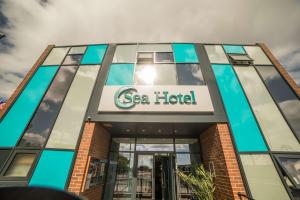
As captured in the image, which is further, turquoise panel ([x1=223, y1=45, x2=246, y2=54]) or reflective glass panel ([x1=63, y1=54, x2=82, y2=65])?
turquoise panel ([x1=223, y1=45, x2=246, y2=54])

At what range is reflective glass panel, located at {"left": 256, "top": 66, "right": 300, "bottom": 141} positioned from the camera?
5.10 meters

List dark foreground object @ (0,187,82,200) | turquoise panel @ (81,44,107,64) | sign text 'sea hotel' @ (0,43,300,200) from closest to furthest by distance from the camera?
dark foreground object @ (0,187,82,200)
sign text 'sea hotel' @ (0,43,300,200)
turquoise panel @ (81,44,107,64)

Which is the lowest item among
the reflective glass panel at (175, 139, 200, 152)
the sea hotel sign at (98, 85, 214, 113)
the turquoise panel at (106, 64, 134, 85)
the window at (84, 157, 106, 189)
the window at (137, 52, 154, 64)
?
the window at (84, 157, 106, 189)

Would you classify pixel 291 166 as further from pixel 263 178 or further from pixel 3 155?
pixel 3 155

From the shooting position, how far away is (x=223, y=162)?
15.2ft

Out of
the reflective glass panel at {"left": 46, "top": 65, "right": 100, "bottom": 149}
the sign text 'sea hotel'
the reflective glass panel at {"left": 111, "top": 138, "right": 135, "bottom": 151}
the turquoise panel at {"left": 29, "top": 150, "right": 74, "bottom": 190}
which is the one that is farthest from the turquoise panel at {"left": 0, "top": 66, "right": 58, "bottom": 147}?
the reflective glass panel at {"left": 111, "top": 138, "right": 135, "bottom": 151}

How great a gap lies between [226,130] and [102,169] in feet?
16.2

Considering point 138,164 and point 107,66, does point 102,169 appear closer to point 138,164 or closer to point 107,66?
point 138,164

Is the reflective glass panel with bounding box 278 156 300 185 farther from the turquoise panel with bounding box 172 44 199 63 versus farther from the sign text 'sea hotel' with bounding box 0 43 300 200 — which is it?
the turquoise panel with bounding box 172 44 199 63

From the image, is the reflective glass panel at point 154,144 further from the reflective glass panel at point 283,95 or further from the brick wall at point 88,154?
the reflective glass panel at point 283,95

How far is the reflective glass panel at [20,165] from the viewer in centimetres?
453

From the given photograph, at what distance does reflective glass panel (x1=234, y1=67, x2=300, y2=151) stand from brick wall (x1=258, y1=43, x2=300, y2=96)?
106 cm

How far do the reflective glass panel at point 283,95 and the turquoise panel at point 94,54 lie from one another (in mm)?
7199

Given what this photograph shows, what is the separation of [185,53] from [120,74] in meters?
3.34
